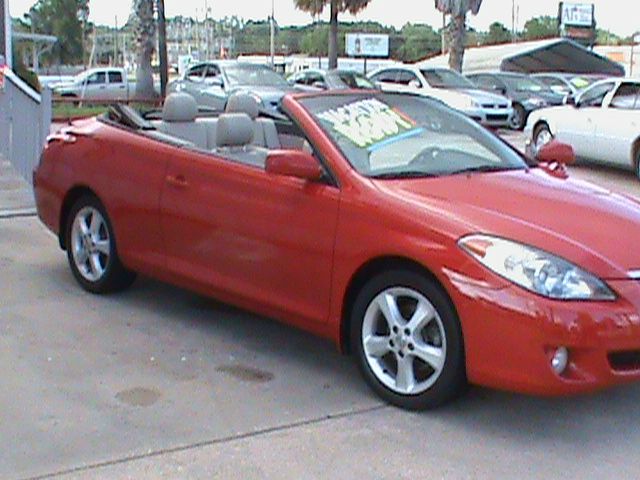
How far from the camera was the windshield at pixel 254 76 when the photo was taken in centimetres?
2039

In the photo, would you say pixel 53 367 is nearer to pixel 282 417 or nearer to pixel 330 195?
pixel 282 417

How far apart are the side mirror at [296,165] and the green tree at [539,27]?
78.6 metres

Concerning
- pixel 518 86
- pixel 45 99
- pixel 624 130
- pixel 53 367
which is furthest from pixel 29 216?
pixel 518 86

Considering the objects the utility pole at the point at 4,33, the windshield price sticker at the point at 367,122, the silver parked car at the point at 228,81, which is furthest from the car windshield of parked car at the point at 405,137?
the silver parked car at the point at 228,81

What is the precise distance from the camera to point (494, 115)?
20891 mm

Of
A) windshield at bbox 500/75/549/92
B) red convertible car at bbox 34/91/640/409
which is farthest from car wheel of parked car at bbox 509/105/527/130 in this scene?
red convertible car at bbox 34/91/640/409

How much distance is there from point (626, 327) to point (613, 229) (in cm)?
63

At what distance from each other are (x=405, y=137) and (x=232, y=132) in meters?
1.28

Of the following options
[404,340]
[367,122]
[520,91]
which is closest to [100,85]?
[520,91]

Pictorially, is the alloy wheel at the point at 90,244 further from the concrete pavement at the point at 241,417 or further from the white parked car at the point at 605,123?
the white parked car at the point at 605,123

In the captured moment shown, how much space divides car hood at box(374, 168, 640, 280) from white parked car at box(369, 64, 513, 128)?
15.5 m

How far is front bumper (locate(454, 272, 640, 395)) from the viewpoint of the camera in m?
3.78

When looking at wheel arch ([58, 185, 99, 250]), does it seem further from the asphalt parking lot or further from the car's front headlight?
the car's front headlight

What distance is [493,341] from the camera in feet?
12.7
